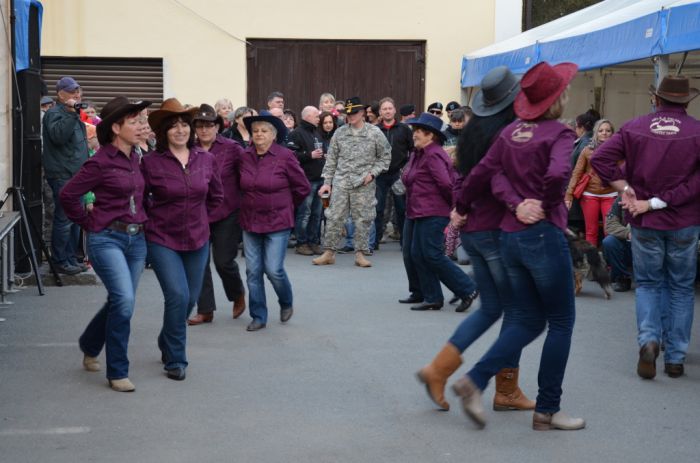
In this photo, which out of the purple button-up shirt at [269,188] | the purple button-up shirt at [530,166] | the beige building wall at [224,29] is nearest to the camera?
the purple button-up shirt at [530,166]

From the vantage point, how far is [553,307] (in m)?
5.59

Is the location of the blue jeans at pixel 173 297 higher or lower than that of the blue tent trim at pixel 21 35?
lower

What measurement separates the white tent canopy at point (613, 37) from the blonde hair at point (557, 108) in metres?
4.15

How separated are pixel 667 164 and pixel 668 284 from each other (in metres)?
0.83

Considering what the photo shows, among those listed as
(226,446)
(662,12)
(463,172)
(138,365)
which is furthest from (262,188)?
(662,12)

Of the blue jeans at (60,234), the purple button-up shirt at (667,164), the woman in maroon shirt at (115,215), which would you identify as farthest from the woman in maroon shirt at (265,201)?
the blue jeans at (60,234)

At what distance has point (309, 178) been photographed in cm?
1401

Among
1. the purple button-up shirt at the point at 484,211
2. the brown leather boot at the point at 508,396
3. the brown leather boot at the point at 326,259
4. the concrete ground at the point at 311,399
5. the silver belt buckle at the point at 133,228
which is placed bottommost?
the brown leather boot at the point at 326,259

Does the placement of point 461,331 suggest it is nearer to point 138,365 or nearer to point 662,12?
point 138,365

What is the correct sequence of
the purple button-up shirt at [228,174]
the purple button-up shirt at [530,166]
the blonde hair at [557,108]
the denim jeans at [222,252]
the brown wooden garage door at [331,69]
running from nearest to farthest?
the purple button-up shirt at [530,166] → the blonde hair at [557,108] → the purple button-up shirt at [228,174] → the denim jeans at [222,252] → the brown wooden garage door at [331,69]

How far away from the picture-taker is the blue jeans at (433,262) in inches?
375

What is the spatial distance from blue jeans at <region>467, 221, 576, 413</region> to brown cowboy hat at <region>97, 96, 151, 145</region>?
251 cm

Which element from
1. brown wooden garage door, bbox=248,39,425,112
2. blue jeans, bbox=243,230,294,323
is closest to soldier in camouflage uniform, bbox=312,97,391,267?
blue jeans, bbox=243,230,294,323

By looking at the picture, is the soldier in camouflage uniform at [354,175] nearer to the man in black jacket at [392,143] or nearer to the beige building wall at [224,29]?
the man in black jacket at [392,143]
